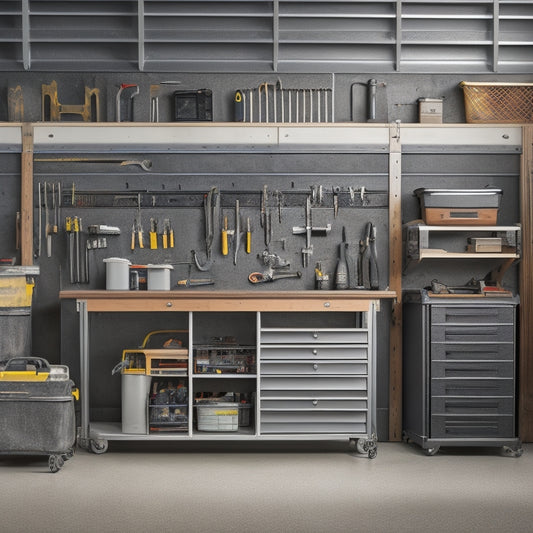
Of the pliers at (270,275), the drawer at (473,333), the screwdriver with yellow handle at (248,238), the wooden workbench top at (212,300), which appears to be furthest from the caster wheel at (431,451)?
the screwdriver with yellow handle at (248,238)

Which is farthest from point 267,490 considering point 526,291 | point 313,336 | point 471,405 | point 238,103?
point 238,103

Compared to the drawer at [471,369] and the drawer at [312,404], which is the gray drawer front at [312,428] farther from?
the drawer at [471,369]

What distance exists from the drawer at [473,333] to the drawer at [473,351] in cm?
3

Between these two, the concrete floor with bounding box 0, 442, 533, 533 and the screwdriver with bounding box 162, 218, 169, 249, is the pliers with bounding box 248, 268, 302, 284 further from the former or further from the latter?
the concrete floor with bounding box 0, 442, 533, 533

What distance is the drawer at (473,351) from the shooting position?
17.8 feet

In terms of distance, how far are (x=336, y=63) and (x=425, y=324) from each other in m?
2.03

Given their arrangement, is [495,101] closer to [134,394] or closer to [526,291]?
[526,291]

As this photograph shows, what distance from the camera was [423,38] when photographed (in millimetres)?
6027

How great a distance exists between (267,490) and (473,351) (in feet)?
5.89

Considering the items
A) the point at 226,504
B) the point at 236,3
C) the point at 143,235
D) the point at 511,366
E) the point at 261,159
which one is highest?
the point at 236,3

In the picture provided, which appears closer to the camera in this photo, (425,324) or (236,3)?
(425,324)

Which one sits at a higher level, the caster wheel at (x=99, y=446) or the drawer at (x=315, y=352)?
the drawer at (x=315, y=352)

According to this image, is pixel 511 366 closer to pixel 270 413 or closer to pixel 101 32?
pixel 270 413

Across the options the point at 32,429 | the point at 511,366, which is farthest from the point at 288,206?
the point at 32,429
